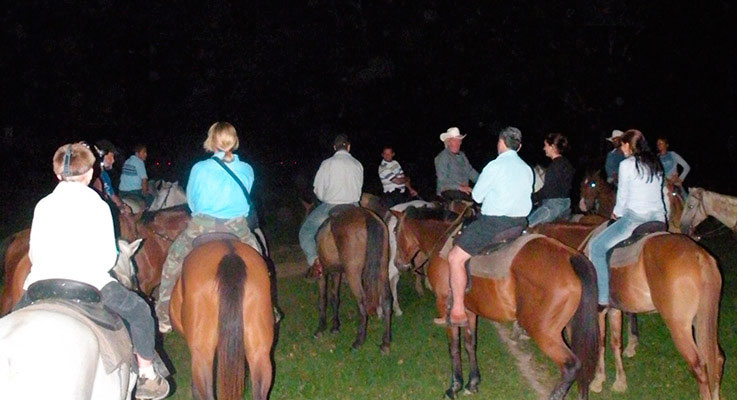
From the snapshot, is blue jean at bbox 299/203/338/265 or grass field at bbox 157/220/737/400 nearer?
grass field at bbox 157/220/737/400

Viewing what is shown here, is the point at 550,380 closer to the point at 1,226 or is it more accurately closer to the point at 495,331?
the point at 495,331

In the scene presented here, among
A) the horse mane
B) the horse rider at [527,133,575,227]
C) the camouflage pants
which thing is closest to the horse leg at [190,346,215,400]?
the camouflage pants

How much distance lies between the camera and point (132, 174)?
1190 centimetres

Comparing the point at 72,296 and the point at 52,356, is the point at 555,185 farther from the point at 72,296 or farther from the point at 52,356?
the point at 52,356

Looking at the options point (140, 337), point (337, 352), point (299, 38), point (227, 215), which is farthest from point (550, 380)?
point (299, 38)

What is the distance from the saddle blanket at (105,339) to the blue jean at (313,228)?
17.5 ft

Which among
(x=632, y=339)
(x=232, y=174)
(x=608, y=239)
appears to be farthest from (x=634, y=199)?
(x=232, y=174)

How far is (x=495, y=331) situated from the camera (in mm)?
9891

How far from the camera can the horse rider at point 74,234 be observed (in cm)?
450

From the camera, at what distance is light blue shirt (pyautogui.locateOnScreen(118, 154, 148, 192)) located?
11.8 meters

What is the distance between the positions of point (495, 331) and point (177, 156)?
29830 millimetres

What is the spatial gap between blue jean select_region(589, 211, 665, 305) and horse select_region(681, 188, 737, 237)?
3.40 meters

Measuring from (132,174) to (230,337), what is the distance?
23.3 feet

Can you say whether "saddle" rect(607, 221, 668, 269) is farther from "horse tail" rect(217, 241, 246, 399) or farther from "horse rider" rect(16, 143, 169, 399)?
"horse rider" rect(16, 143, 169, 399)
